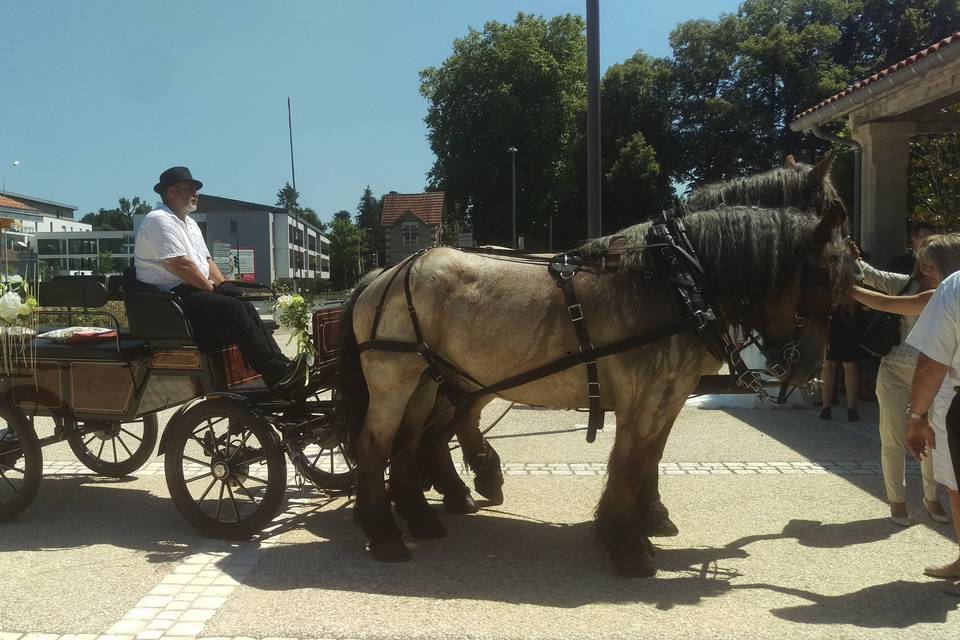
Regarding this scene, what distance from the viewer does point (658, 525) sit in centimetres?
421

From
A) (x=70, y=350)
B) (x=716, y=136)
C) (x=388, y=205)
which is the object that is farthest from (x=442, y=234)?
(x=70, y=350)

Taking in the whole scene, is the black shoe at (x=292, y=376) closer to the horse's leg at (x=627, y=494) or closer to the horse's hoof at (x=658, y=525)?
the horse's leg at (x=627, y=494)

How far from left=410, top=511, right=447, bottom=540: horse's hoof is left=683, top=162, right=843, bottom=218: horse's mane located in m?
2.35

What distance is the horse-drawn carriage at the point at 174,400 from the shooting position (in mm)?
4246

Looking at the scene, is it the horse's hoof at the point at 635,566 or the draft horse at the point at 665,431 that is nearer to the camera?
the horse's hoof at the point at 635,566

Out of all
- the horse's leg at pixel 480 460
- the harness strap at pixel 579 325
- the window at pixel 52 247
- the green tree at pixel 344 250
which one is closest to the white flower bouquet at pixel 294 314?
the horse's leg at pixel 480 460

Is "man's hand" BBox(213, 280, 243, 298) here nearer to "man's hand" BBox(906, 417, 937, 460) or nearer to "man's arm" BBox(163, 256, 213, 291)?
"man's arm" BBox(163, 256, 213, 291)

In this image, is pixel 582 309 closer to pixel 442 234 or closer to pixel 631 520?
pixel 631 520

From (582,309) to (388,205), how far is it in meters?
39.4

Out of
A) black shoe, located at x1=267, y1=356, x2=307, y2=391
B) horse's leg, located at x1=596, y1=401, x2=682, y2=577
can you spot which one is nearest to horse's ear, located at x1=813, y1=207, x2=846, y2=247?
horse's leg, located at x1=596, y1=401, x2=682, y2=577

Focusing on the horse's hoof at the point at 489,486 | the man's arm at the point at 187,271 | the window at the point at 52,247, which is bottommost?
the horse's hoof at the point at 489,486

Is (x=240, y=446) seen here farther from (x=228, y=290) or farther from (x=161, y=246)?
(x=161, y=246)

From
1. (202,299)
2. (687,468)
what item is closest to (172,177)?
(202,299)

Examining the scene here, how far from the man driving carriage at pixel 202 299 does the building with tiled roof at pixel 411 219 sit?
33.8 metres
